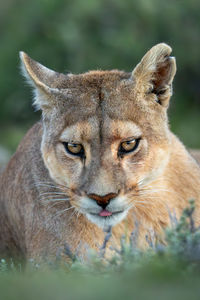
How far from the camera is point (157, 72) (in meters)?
6.36

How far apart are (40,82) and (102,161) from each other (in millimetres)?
1148

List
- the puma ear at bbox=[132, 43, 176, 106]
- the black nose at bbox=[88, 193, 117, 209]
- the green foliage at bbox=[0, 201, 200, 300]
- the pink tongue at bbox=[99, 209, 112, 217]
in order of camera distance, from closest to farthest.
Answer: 1. the green foliage at bbox=[0, 201, 200, 300]
2. the black nose at bbox=[88, 193, 117, 209]
3. the pink tongue at bbox=[99, 209, 112, 217]
4. the puma ear at bbox=[132, 43, 176, 106]

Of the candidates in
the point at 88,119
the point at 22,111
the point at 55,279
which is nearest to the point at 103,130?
the point at 88,119

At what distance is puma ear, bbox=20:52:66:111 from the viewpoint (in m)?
6.43

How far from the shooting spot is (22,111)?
15297 mm

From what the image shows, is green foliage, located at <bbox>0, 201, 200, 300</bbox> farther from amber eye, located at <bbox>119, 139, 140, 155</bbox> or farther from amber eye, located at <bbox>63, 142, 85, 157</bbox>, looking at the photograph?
amber eye, located at <bbox>63, 142, 85, 157</bbox>

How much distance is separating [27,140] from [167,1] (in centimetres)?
925

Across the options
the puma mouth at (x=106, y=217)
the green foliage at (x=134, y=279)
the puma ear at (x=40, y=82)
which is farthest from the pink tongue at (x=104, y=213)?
the puma ear at (x=40, y=82)

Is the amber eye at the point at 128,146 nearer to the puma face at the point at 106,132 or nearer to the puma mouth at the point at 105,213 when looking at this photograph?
the puma face at the point at 106,132

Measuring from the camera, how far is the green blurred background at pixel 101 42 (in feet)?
48.0

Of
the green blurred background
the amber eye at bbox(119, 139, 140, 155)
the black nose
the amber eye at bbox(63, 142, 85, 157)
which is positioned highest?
the green blurred background

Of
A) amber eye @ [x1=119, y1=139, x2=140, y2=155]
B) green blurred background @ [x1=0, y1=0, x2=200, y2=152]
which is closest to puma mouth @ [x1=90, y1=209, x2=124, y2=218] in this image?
amber eye @ [x1=119, y1=139, x2=140, y2=155]

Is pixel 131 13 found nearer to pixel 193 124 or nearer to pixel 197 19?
pixel 197 19

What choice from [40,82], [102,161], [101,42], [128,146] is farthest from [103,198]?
[101,42]
